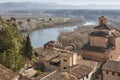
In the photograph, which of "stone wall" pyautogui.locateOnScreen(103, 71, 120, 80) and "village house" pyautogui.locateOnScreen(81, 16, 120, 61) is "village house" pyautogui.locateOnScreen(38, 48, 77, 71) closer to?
"village house" pyautogui.locateOnScreen(81, 16, 120, 61)

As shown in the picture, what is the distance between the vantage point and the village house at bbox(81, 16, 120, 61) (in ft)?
66.9

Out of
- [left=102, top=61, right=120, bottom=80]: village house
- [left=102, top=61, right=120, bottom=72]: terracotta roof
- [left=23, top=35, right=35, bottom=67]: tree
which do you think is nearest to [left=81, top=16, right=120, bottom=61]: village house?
[left=102, top=61, right=120, bottom=72]: terracotta roof

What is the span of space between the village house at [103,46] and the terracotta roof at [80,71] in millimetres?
2909

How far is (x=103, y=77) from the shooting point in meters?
17.6

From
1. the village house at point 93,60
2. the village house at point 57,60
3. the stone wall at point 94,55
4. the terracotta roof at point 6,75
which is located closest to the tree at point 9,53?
the village house at point 93,60

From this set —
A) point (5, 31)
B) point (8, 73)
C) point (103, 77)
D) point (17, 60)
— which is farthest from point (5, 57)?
point (8, 73)

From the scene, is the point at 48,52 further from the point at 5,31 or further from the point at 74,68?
the point at 74,68

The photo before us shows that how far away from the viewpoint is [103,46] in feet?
69.0

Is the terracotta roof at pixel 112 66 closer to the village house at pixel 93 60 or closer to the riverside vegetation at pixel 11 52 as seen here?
the village house at pixel 93 60

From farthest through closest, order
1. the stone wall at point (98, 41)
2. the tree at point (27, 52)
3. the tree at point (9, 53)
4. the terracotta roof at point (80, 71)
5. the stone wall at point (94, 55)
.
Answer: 1. the tree at point (27, 52)
2. the stone wall at point (98, 41)
3. the stone wall at point (94, 55)
4. the terracotta roof at point (80, 71)
5. the tree at point (9, 53)

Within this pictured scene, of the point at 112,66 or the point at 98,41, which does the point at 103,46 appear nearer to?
the point at 98,41

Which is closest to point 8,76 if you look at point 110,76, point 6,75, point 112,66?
point 6,75

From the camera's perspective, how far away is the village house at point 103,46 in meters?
20.4

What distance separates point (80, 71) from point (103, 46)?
15.8 feet
